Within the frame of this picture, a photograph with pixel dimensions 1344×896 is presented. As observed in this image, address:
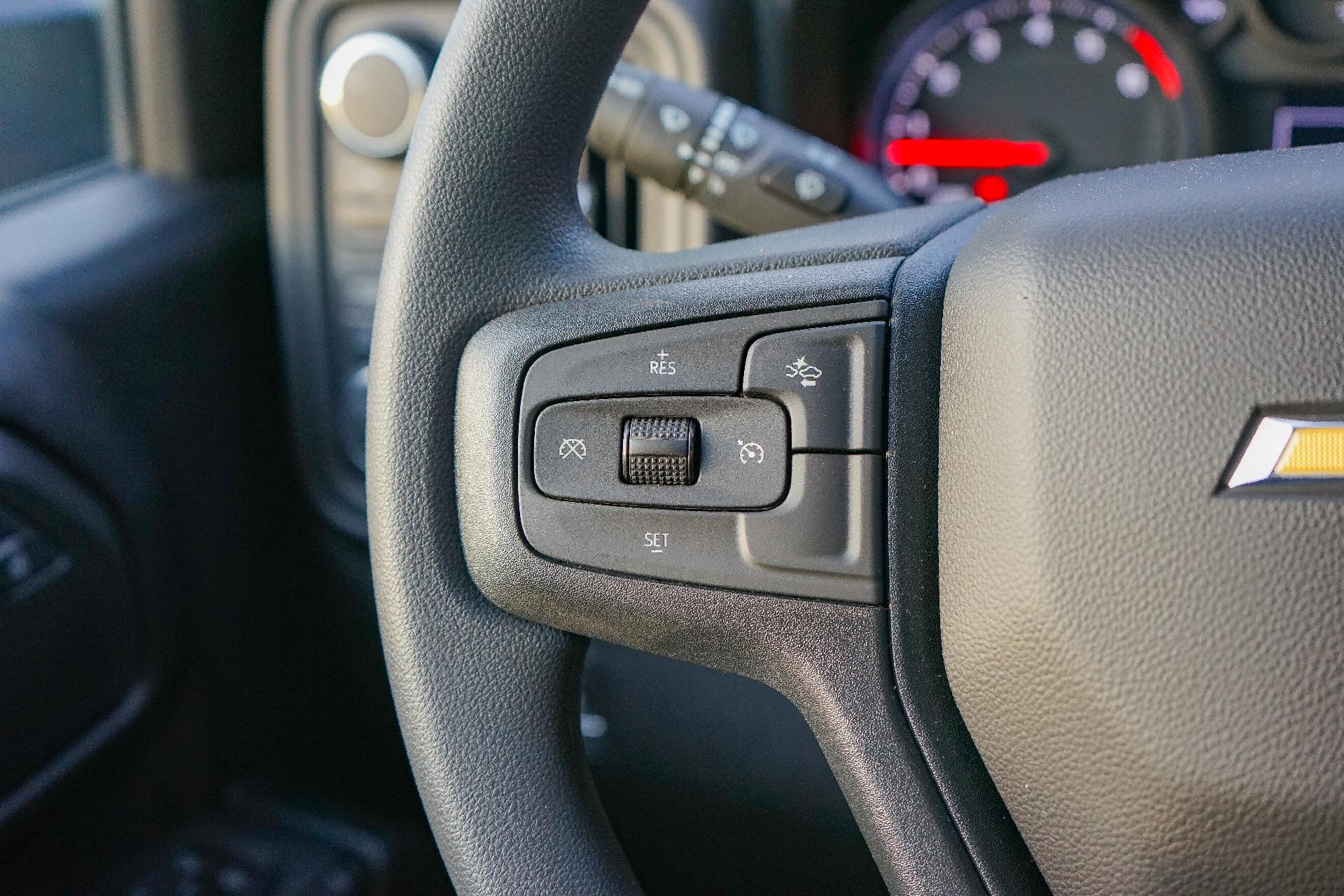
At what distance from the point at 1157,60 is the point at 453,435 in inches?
30.4

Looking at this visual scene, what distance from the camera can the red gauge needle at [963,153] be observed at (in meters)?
1.16

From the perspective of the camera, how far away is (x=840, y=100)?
114 centimetres

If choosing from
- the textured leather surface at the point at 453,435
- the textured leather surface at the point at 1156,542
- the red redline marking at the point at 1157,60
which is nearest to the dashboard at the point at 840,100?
the red redline marking at the point at 1157,60

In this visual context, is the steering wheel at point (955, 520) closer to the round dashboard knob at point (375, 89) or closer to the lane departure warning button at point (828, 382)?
the lane departure warning button at point (828, 382)

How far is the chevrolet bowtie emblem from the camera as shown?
1.58 ft

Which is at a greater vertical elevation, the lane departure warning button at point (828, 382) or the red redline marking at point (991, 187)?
the lane departure warning button at point (828, 382)

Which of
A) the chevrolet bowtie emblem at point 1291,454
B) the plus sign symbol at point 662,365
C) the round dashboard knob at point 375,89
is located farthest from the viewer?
the round dashboard knob at point 375,89

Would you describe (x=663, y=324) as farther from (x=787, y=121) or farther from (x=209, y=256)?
(x=209, y=256)

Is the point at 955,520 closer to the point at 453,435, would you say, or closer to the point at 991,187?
the point at 453,435

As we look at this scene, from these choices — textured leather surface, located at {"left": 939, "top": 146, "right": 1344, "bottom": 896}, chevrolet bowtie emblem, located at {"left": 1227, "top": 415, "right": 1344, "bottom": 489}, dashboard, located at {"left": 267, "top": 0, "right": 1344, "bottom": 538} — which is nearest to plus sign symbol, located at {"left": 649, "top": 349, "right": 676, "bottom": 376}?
textured leather surface, located at {"left": 939, "top": 146, "right": 1344, "bottom": 896}

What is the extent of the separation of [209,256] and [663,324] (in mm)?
634

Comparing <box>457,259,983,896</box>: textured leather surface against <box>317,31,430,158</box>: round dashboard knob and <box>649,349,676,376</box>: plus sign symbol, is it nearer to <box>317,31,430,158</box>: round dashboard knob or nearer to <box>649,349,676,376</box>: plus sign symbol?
<box>649,349,676,376</box>: plus sign symbol

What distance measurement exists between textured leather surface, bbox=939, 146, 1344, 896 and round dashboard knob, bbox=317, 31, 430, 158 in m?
0.58

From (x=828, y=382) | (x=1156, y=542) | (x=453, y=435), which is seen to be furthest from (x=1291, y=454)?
(x=453, y=435)
